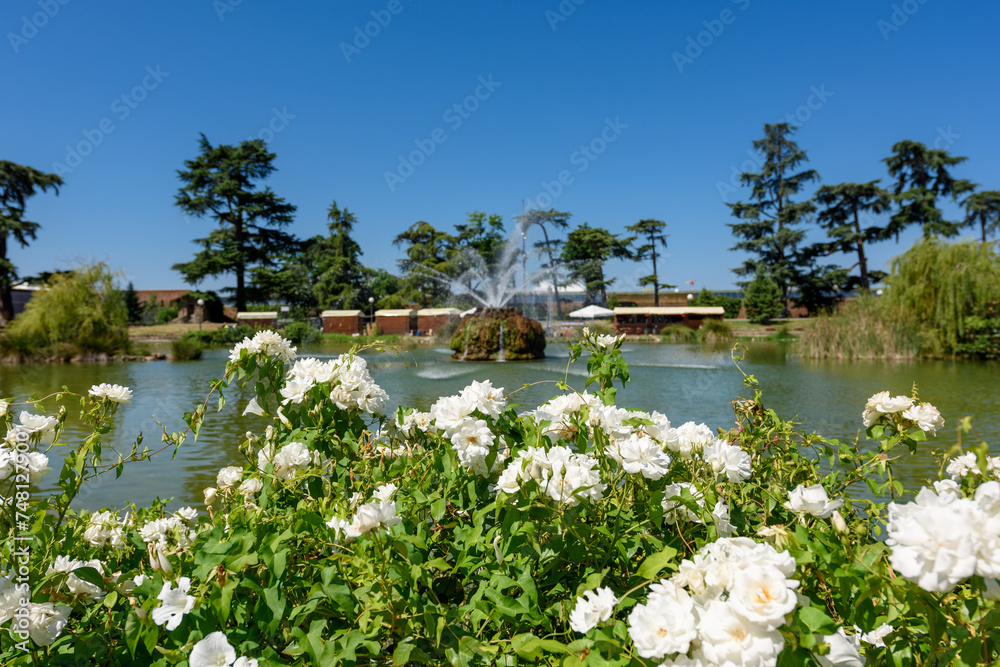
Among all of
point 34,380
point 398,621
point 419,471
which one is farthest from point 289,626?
point 34,380

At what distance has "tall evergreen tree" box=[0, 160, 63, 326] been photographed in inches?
1045

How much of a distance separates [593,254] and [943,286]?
102ft

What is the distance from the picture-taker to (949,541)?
73 cm

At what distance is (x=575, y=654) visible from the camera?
975mm

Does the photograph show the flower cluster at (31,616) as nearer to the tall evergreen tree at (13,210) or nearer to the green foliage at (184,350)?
the green foliage at (184,350)

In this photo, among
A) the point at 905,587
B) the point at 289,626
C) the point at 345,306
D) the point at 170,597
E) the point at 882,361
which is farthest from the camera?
the point at 345,306

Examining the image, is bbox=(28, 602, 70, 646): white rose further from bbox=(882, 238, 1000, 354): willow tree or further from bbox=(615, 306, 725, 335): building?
bbox=(615, 306, 725, 335): building

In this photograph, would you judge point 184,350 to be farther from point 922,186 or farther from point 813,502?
point 922,186

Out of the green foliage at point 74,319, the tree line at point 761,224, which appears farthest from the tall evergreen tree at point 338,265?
the green foliage at point 74,319

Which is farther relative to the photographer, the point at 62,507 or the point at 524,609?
the point at 62,507

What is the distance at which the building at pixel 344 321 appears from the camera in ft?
122

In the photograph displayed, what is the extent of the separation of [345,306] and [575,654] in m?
42.2

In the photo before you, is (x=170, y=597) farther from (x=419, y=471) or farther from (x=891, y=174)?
(x=891, y=174)

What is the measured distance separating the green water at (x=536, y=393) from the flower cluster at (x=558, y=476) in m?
0.48
